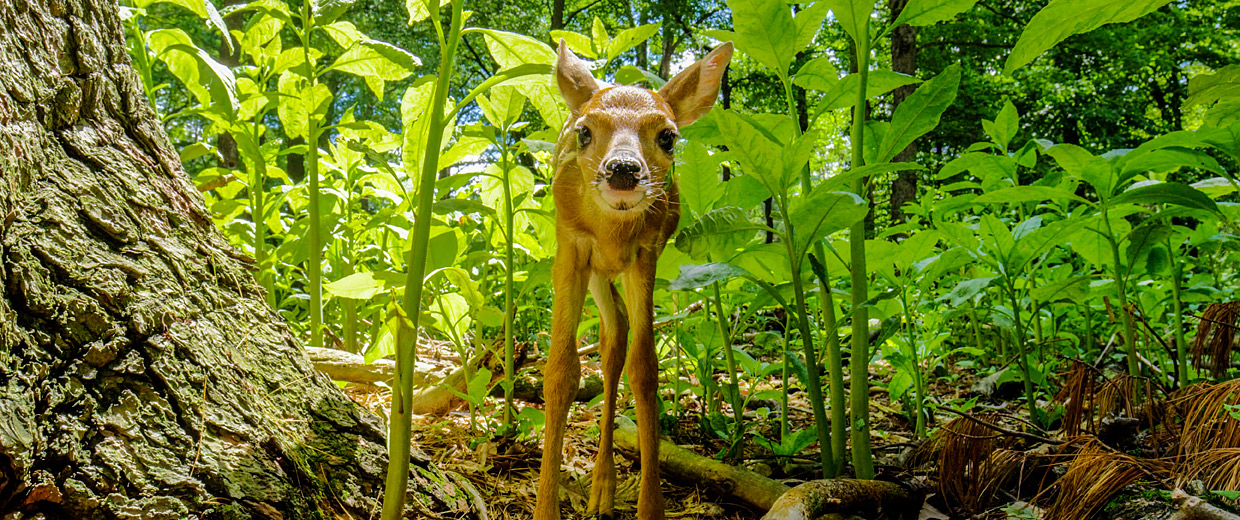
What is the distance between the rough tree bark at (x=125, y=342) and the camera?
135 cm

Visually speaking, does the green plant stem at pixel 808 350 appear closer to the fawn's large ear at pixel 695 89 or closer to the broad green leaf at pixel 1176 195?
the fawn's large ear at pixel 695 89

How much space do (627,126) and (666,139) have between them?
13 centimetres

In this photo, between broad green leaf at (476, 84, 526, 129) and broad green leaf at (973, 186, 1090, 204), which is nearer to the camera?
broad green leaf at (973, 186, 1090, 204)

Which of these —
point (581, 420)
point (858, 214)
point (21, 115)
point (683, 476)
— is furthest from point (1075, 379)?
point (21, 115)

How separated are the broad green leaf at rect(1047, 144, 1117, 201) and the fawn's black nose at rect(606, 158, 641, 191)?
171 centimetres

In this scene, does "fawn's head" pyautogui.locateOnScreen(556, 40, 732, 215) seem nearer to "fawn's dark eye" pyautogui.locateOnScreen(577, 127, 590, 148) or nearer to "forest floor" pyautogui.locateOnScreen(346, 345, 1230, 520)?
"fawn's dark eye" pyautogui.locateOnScreen(577, 127, 590, 148)

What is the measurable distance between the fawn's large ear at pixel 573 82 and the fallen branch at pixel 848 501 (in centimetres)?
131

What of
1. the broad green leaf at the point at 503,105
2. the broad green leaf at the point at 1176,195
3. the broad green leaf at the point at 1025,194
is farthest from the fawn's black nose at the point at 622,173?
the broad green leaf at the point at 1176,195

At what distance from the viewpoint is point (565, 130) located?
2.10 meters

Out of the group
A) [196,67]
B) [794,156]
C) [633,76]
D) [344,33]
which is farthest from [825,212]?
[196,67]

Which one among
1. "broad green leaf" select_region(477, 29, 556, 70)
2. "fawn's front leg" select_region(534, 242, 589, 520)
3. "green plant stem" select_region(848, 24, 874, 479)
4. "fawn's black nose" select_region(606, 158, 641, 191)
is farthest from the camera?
"green plant stem" select_region(848, 24, 874, 479)

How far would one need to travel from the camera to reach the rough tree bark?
135 centimetres

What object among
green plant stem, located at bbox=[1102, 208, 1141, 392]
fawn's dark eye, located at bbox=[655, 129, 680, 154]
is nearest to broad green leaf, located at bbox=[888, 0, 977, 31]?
fawn's dark eye, located at bbox=[655, 129, 680, 154]

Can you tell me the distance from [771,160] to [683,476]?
4.03ft
